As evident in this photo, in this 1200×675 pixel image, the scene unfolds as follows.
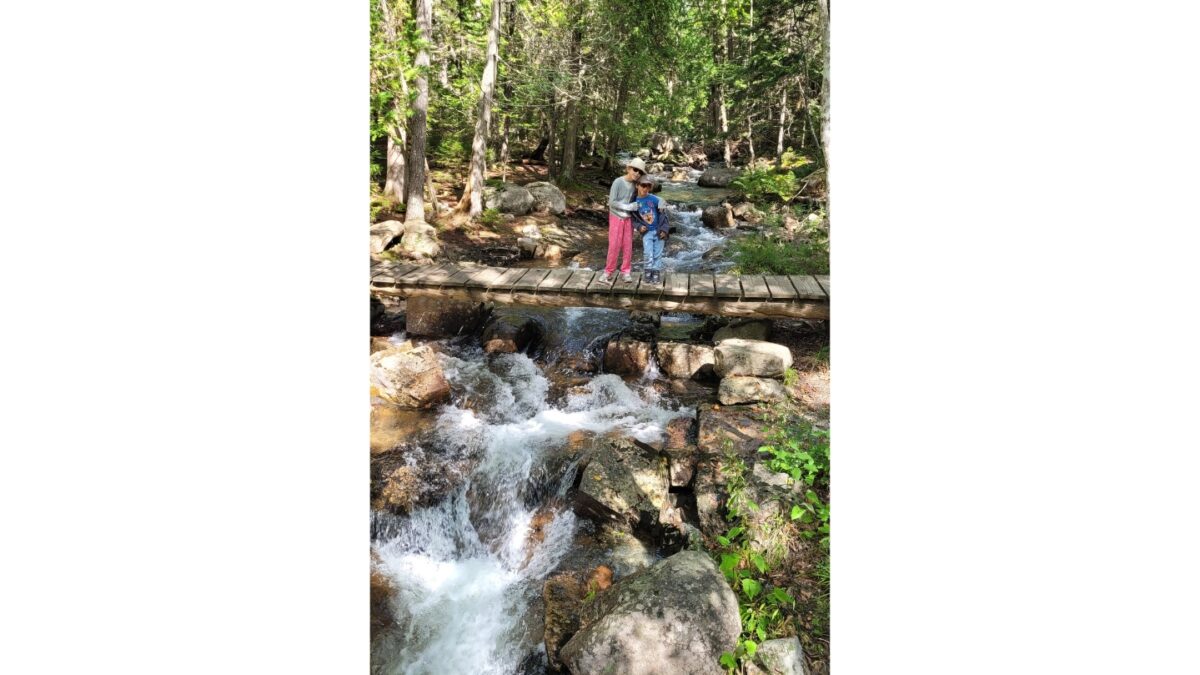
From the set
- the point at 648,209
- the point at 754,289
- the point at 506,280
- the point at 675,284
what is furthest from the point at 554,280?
the point at 754,289

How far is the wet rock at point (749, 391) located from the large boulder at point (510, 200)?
953 cm

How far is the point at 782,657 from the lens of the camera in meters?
3.12

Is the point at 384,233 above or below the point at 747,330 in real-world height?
above

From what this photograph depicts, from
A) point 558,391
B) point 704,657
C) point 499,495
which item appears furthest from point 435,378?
point 704,657

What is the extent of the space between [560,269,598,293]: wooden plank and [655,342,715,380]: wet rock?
1082mm

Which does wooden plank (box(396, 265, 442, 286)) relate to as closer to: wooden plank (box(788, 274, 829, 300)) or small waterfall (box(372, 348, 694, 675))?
small waterfall (box(372, 348, 694, 675))

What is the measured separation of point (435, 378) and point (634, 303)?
2288 mm

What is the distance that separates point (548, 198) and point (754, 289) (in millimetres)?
9386

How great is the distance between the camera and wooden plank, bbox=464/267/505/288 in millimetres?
6965

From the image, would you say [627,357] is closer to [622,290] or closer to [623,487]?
[622,290]

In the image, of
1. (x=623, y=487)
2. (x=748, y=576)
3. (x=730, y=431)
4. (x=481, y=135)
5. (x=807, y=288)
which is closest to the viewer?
(x=748, y=576)
